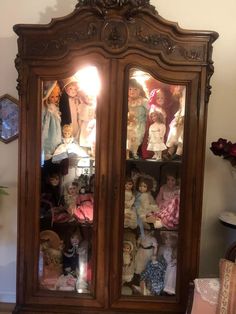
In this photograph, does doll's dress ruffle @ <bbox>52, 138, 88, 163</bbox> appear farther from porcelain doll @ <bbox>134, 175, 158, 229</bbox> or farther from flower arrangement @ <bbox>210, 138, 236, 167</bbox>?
flower arrangement @ <bbox>210, 138, 236, 167</bbox>

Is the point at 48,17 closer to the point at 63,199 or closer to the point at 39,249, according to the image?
the point at 63,199

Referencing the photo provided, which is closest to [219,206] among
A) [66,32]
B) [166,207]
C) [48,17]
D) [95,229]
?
[166,207]

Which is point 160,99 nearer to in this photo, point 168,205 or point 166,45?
point 166,45

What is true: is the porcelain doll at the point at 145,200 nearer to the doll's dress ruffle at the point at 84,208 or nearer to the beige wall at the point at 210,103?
the doll's dress ruffle at the point at 84,208

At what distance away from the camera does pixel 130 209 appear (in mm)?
2059

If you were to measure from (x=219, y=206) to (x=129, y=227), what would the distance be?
28.4 inches

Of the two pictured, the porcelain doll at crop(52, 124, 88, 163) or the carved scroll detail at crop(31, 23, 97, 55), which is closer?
the carved scroll detail at crop(31, 23, 97, 55)

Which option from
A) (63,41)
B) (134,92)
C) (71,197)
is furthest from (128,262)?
(63,41)

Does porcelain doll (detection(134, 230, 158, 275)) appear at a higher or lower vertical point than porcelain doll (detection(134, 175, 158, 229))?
lower

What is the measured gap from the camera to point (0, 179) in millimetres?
2469

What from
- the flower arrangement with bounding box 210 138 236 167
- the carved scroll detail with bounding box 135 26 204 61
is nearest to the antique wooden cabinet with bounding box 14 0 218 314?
the carved scroll detail with bounding box 135 26 204 61

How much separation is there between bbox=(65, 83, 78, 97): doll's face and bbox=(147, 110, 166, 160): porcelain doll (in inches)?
17.6

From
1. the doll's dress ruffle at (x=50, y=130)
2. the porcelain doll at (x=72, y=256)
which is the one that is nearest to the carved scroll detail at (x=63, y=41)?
the doll's dress ruffle at (x=50, y=130)

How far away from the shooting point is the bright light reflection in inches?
76.4
